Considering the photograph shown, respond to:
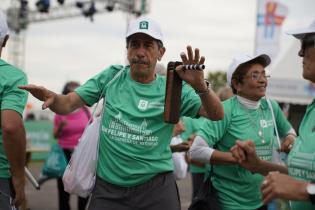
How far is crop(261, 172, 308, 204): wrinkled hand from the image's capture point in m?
2.03

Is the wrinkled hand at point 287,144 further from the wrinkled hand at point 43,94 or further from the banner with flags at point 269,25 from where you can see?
the banner with flags at point 269,25

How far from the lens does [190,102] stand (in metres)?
3.42

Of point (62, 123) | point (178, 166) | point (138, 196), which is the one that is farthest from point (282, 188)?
point (62, 123)

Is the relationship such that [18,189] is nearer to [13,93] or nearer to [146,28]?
[13,93]

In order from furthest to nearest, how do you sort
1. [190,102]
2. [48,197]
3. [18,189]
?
[48,197] < [190,102] < [18,189]

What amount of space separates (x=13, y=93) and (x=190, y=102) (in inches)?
42.1

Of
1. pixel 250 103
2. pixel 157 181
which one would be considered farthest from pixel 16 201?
pixel 250 103

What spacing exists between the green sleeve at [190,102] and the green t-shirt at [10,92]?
0.97 meters

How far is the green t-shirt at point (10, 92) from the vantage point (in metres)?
3.08

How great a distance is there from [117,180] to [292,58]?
41.6 ft

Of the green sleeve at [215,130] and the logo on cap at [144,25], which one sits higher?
the logo on cap at [144,25]

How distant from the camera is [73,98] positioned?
11.4ft

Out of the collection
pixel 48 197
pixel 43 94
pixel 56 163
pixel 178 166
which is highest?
pixel 43 94

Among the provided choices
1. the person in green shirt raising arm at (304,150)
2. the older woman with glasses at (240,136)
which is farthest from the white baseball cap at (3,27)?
the person in green shirt raising arm at (304,150)
